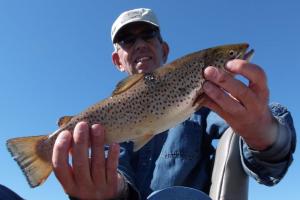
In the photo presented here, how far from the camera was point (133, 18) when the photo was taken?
7.47m

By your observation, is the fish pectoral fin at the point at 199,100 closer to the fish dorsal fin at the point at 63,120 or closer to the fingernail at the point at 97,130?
the fingernail at the point at 97,130

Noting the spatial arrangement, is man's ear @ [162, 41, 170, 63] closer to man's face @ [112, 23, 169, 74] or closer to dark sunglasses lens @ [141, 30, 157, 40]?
man's face @ [112, 23, 169, 74]

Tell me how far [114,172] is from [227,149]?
1.25 metres

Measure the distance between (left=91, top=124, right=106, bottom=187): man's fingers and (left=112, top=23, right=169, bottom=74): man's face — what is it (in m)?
2.74

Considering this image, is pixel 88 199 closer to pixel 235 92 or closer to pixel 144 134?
pixel 144 134

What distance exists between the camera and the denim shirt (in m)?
5.36

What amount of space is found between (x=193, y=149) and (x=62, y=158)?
67.2 inches

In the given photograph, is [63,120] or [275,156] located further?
[63,120]

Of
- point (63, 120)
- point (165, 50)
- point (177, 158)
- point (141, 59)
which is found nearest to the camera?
point (63, 120)

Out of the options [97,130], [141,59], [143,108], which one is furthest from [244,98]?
[141,59]

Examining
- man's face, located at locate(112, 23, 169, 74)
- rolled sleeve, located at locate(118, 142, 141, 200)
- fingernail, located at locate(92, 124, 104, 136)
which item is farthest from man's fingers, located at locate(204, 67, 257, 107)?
man's face, located at locate(112, 23, 169, 74)

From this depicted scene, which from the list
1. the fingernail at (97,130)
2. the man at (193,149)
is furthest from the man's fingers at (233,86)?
the fingernail at (97,130)

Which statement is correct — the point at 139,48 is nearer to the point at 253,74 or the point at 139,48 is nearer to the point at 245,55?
the point at 245,55

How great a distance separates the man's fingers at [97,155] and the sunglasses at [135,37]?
3210 millimetres
